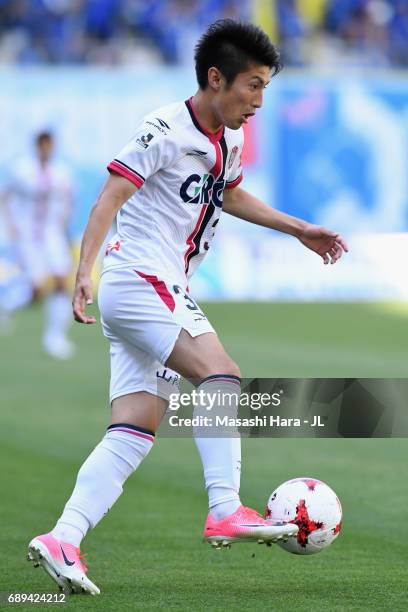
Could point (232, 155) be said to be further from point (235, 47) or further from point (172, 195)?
point (235, 47)

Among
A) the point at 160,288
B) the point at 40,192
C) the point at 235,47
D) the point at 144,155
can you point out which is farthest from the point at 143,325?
the point at 40,192

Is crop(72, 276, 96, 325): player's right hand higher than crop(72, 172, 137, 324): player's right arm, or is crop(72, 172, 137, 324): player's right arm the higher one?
crop(72, 172, 137, 324): player's right arm

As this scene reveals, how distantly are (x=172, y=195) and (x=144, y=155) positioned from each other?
25 centimetres

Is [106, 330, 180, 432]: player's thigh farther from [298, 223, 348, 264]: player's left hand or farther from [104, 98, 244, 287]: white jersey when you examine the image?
[298, 223, 348, 264]: player's left hand

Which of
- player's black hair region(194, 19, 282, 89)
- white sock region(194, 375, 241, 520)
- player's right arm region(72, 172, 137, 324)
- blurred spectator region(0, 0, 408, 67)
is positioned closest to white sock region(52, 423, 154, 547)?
white sock region(194, 375, 241, 520)

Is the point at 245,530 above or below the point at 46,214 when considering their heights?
below

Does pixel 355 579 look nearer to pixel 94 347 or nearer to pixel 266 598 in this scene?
pixel 266 598

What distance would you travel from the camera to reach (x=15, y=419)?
10625 mm

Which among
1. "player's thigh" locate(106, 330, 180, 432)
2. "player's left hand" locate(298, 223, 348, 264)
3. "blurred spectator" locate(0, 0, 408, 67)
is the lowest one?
"player's thigh" locate(106, 330, 180, 432)

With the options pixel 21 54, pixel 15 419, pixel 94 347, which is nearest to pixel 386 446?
pixel 15 419

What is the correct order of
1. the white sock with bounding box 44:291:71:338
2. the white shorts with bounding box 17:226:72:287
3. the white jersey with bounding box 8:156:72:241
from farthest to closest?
the white jersey with bounding box 8:156:72:241 < the white shorts with bounding box 17:226:72:287 < the white sock with bounding box 44:291:71:338

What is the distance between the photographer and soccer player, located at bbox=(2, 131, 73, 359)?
16.0 meters

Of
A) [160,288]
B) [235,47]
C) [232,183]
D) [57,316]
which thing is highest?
[57,316]

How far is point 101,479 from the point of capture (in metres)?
5.03
